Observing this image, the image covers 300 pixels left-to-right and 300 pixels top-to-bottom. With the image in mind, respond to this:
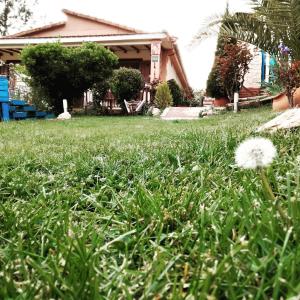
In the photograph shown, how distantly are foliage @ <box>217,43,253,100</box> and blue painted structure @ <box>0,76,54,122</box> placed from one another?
780 centimetres

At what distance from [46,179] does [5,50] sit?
82.1 feet

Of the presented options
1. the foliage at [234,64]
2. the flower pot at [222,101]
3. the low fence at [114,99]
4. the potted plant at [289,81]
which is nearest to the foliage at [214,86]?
the flower pot at [222,101]

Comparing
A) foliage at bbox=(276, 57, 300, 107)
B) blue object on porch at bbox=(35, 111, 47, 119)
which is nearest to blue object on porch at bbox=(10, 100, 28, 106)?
blue object on porch at bbox=(35, 111, 47, 119)

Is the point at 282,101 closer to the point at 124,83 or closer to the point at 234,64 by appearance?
the point at 234,64

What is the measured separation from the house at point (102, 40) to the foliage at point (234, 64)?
5469 mm

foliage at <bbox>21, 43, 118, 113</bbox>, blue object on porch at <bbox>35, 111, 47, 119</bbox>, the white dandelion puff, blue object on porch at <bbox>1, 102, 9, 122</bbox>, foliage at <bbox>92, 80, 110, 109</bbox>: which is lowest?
blue object on porch at <bbox>35, 111, 47, 119</bbox>

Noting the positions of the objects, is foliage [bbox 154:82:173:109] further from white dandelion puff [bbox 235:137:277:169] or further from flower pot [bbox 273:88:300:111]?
white dandelion puff [bbox 235:137:277:169]

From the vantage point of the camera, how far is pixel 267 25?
331 inches

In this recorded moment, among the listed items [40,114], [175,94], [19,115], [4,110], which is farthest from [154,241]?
[175,94]

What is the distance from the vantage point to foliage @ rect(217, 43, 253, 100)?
15875 millimetres

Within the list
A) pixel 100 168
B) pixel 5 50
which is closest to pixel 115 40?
pixel 5 50

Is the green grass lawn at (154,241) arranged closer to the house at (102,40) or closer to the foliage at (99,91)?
the foliage at (99,91)

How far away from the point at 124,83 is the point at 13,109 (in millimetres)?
5250

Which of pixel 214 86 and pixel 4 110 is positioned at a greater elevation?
pixel 214 86
